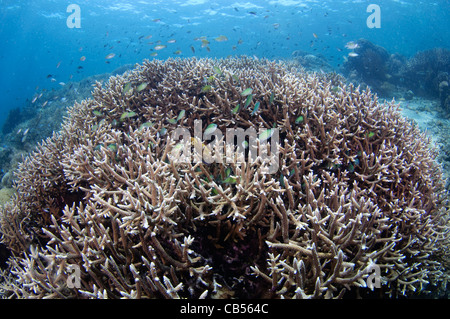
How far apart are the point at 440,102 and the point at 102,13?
51.5 metres

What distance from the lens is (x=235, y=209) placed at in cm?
213

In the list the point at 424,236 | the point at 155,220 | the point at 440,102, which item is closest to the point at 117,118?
the point at 155,220

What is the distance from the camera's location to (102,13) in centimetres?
4094

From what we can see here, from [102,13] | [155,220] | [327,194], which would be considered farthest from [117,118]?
[102,13]

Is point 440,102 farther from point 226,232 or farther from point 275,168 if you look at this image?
point 226,232

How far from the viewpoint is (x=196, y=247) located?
237 centimetres

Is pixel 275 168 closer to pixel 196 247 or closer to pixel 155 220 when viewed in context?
pixel 196 247

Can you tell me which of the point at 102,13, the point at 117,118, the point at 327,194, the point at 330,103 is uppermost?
the point at 102,13

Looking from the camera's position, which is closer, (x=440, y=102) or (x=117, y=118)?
(x=117, y=118)

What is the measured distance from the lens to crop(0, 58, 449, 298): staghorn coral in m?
2.03

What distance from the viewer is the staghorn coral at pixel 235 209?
203 centimetres
